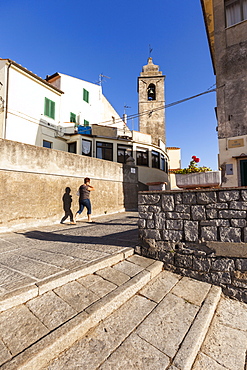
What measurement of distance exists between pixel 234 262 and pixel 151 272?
1.36 meters

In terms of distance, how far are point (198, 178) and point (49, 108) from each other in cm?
1506

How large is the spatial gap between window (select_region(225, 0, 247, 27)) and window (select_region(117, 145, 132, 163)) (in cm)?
1002

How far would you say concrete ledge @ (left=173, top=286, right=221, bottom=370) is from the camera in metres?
1.75

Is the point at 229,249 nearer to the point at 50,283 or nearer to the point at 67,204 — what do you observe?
the point at 50,283

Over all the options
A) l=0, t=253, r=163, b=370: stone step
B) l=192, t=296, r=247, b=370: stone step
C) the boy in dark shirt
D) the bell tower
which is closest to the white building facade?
the bell tower

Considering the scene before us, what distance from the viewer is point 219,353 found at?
78.5 inches

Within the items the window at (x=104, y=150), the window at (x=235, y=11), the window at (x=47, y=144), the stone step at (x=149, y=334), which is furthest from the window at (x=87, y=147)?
the stone step at (x=149, y=334)

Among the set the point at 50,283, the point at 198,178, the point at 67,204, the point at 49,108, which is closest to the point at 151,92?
the point at 49,108

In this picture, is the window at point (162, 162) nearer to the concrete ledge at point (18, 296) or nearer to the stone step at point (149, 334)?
the stone step at point (149, 334)

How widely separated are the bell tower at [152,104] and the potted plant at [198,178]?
60.0 feet

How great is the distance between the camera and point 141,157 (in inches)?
677

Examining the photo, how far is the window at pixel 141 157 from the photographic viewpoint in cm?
1697

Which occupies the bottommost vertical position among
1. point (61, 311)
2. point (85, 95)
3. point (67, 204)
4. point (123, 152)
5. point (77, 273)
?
point (61, 311)

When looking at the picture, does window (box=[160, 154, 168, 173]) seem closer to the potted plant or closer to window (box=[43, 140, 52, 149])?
window (box=[43, 140, 52, 149])
